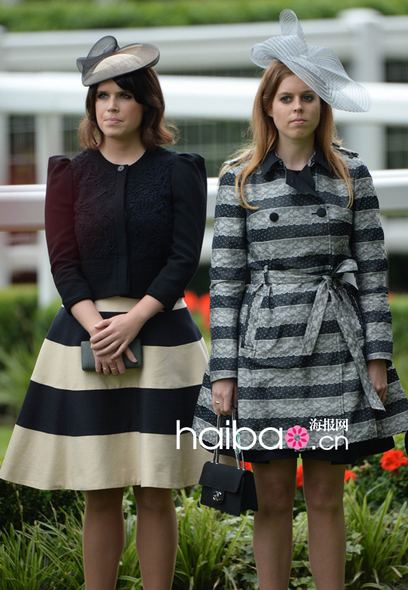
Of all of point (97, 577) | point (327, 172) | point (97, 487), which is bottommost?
point (97, 577)

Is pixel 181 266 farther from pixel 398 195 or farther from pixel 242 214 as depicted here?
pixel 398 195

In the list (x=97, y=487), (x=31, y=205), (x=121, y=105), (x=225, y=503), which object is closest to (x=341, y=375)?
(x=225, y=503)

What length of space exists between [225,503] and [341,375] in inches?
18.2

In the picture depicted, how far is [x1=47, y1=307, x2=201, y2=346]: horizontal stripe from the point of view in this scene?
3523mm

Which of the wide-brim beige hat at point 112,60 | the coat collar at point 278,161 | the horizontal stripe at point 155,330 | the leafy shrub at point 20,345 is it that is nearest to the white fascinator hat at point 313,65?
the coat collar at point 278,161

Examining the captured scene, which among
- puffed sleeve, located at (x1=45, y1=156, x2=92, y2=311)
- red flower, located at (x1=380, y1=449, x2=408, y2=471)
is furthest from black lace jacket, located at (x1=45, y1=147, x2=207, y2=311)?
red flower, located at (x1=380, y1=449, x2=408, y2=471)

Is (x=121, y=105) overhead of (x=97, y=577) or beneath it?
overhead

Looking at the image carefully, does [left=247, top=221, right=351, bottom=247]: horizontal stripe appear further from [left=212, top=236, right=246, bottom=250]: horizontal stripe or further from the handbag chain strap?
the handbag chain strap

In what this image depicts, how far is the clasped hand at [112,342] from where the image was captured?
3434 mm

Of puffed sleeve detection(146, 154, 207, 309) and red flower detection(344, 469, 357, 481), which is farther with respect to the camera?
red flower detection(344, 469, 357, 481)

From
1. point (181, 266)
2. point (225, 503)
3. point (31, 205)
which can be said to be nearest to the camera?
point (225, 503)

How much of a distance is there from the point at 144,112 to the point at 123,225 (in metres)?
0.35

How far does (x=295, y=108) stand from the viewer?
3.41 metres

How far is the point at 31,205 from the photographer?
3980 mm
